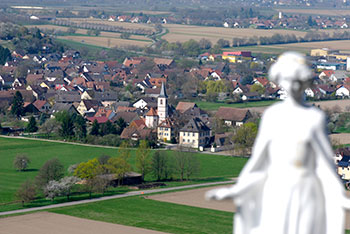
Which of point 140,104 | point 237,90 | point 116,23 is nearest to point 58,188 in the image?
point 140,104

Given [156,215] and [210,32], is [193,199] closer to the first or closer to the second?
[156,215]

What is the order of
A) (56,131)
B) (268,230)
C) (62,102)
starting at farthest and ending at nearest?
(62,102) < (56,131) < (268,230)

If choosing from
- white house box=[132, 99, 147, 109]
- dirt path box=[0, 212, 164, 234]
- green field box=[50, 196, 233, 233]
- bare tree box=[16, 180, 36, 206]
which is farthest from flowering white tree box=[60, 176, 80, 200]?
white house box=[132, 99, 147, 109]

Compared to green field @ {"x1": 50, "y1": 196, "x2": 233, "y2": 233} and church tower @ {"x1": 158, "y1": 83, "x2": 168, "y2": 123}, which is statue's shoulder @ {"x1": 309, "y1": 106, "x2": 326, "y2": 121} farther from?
church tower @ {"x1": 158, "y1": 83, "x2": 168, "y2": 123}

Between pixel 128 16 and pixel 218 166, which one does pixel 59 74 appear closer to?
pixel 218 166

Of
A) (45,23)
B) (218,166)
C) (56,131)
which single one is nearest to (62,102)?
(56,131)

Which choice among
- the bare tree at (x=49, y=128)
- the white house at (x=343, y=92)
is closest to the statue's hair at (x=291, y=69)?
the bare tree at (x=49, y=128)

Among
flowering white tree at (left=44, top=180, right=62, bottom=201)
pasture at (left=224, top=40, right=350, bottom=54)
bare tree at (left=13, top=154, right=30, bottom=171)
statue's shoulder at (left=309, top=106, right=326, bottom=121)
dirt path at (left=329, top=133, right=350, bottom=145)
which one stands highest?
pasture at (left=224, top=40, right=350, bottom=54)
